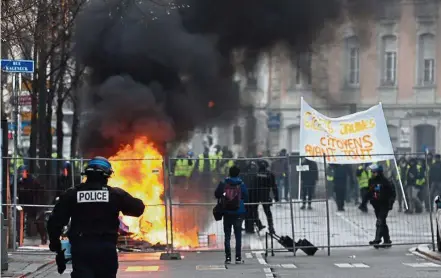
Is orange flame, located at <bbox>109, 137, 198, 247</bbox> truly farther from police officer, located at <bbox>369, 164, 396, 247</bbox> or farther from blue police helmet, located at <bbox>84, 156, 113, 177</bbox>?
blue police helmet, located at <bbox>84, 156, 113, 177</bbox>

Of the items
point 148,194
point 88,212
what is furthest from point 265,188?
point 88,212

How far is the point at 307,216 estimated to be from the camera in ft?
57.3

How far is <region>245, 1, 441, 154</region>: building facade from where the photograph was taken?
71.1 feet

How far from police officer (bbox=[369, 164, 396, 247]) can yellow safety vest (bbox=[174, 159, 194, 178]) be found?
3.09 meters

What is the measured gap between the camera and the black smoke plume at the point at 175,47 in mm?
19094

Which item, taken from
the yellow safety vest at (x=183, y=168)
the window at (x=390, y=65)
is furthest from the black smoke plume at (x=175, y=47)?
the window at (x=390, y=65)

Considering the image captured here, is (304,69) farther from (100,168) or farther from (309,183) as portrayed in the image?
(100,168)

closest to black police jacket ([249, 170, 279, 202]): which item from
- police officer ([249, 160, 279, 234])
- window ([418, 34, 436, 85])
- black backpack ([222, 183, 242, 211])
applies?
police officer ([249, 160, 279, 234])

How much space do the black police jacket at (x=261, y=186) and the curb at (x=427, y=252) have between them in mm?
2625

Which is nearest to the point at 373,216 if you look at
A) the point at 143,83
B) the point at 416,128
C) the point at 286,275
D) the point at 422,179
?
the point at 143,83

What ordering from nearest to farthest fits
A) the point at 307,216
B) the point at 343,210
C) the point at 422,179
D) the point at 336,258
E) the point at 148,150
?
the point at 336,258, the point at 307,216, the point at 148,150, the point at 343,210, the point at 422,179

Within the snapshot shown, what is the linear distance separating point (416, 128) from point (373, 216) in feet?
79.4

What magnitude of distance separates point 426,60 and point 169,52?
18305 mm

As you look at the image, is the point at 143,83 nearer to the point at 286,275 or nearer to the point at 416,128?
the point at 286,275
